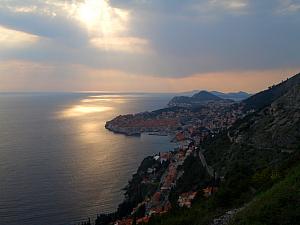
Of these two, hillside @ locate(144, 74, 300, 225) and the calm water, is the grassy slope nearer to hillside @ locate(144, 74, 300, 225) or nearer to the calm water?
hillside @ locate(144, 74, 300, 225)

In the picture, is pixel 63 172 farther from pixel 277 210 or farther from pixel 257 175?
pixel 277 210

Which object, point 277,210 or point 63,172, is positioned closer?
point 277,210

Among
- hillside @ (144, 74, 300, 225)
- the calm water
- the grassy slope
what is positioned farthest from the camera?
the calm water

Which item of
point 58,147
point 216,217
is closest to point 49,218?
point 216,217

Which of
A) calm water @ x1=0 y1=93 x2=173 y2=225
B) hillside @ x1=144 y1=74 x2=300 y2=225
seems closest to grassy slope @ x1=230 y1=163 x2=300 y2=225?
hillside @ x1=144 y1=74 x2=300 y2=225

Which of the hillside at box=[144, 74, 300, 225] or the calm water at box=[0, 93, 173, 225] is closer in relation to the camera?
the hillside at box=[144, 74, 300, 225]

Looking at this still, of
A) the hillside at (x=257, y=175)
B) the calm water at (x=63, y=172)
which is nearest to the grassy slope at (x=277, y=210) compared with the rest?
the hillside at (x=257, y=175)

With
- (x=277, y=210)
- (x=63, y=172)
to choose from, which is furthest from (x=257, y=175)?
(x=63, y=172)

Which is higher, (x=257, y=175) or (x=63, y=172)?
(x=257, y=175)

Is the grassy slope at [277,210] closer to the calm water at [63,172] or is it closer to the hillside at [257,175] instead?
the hillside at [257,175]

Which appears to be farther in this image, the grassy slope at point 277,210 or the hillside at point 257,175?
the hillside at point 257,175

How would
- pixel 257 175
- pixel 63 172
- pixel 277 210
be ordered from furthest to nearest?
pixel 63 172
pixel 257 175
pixel 277 210

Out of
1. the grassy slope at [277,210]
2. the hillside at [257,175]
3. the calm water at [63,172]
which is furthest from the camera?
the calm water at [63,172]
